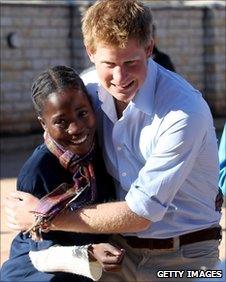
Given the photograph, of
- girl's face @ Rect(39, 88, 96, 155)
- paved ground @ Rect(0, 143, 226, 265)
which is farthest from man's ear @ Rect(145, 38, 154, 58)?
paved ground @ Rect(0, 143, 226, 265)

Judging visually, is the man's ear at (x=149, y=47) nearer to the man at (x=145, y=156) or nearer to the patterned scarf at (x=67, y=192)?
the man at (x=145, y=156)

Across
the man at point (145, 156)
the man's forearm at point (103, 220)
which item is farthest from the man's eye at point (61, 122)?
the man's forearm at point (103, 220)

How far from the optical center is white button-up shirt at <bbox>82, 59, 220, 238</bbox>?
8.80ft

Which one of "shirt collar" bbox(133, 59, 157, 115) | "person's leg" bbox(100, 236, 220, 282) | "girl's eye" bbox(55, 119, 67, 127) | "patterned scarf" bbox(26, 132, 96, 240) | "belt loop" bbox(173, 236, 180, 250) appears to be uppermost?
"shirt collar" bbox(133, 59, 157, 115)

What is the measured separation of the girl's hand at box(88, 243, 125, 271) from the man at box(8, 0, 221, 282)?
71 mm

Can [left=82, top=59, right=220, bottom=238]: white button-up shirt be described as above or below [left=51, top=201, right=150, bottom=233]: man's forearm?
above

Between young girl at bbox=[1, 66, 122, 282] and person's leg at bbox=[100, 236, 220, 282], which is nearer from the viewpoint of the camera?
young girl at bbox=[1, 66, 122, 282]

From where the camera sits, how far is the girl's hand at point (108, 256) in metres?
2.76

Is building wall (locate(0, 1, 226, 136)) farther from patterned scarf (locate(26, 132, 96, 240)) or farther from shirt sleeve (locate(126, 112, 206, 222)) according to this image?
shirt sleeve (locate(126, 112, 206, 222))

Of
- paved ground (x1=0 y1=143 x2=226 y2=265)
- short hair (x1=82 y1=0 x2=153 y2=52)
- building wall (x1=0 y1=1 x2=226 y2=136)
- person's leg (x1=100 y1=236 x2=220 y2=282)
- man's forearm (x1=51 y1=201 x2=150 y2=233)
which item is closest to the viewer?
short hair (x1=82 y1=0 x2=153 y2=52)

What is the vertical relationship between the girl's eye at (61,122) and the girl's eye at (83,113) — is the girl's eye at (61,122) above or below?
below

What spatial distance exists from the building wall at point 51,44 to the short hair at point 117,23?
10679 mm

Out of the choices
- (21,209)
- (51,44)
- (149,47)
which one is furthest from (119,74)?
(51,44)

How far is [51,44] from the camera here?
1389 cm
